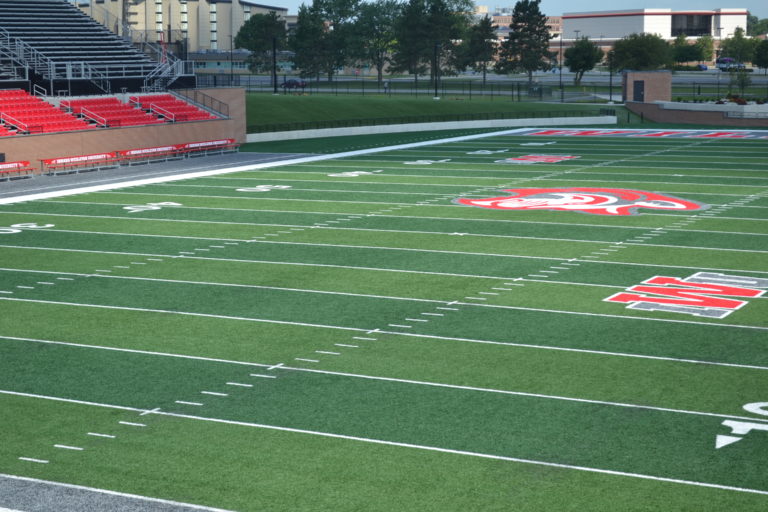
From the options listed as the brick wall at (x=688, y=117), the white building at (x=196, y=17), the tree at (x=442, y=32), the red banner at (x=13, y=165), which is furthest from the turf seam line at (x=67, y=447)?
the white building at (x=196, y=17)

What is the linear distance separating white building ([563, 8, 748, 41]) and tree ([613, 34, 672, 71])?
89027 millimetres

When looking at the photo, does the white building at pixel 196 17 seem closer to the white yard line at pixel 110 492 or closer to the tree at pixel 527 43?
the tree at pixel 527 43

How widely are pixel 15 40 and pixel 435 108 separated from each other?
82.6ft

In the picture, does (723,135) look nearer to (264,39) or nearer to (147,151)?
(147,151)

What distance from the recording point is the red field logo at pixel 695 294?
13844 mm

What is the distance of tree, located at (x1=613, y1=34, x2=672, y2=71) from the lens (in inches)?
3607

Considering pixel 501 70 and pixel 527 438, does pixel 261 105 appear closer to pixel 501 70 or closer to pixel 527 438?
pixel 527 438

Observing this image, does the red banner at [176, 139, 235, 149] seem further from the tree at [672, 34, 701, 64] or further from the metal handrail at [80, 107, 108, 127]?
the tree at [672, 34, 701, 64]

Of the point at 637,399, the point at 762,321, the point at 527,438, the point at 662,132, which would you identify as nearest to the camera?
the point at 527,438

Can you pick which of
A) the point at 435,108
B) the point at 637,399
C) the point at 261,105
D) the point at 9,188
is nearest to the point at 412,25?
the point at 435,108

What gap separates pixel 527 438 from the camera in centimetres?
911

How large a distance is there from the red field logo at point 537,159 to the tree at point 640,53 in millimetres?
60532

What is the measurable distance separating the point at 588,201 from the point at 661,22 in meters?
165

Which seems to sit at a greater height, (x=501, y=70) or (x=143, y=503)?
(x=501, y=70)
